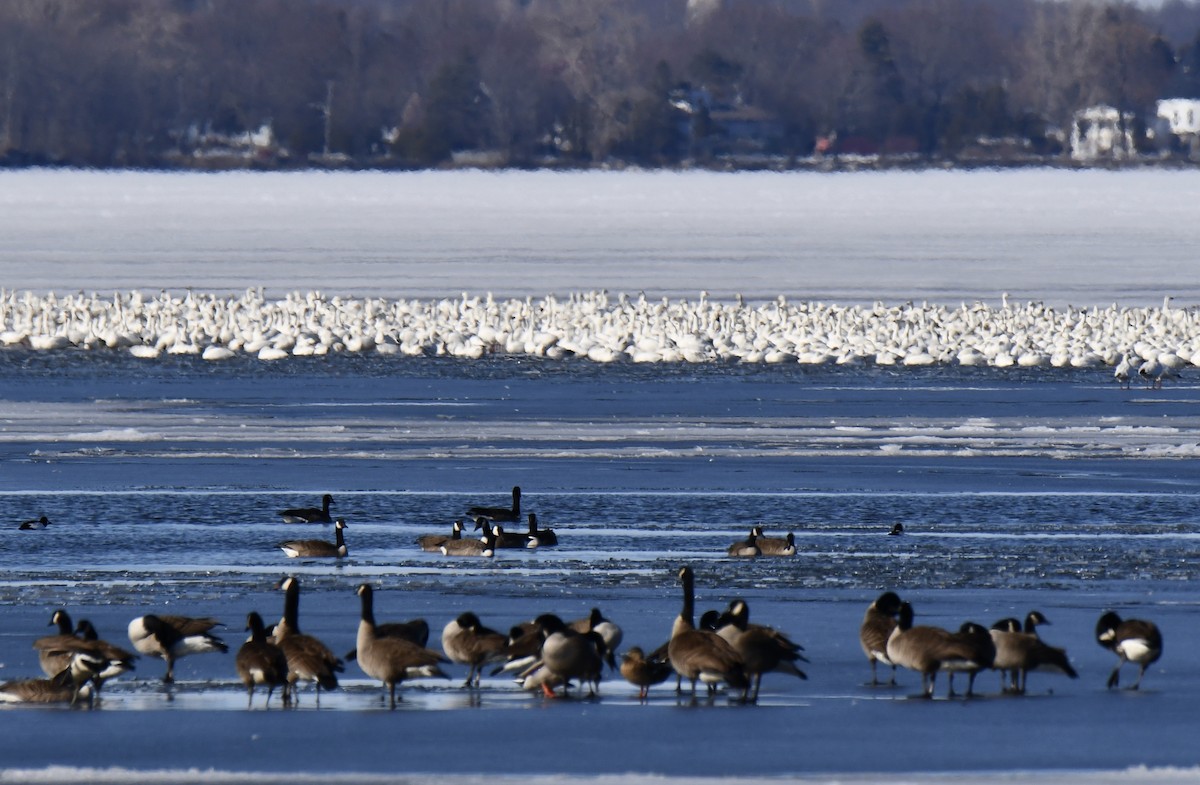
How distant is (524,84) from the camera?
14588 cm

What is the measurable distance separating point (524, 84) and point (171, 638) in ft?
453

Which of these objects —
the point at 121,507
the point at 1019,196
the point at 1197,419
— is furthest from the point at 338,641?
the point at 1019,196

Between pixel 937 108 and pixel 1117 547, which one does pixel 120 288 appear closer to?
pixel 1117 547

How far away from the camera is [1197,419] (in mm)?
19484

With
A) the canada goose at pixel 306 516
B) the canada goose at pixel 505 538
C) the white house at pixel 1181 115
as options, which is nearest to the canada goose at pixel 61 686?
the canada goose at pixel 505 538

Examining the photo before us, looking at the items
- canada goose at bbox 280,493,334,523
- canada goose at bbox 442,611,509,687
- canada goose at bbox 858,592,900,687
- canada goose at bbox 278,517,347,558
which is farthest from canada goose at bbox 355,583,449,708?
canada goose at bbox 280,493,334,523

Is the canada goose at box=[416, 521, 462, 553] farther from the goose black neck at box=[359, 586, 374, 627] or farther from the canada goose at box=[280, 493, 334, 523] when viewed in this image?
the goose black neck at box=[359, 586, 374, 627]

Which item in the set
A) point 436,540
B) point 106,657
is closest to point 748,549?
point 436,540

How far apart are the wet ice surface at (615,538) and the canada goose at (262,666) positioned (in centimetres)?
12

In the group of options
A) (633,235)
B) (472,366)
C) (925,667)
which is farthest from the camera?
(633,235)

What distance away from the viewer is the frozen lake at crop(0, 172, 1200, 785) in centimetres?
825

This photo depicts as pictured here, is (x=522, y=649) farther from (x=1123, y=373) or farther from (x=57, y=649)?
(x=1123, y=373)

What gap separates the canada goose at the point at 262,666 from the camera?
8828mm

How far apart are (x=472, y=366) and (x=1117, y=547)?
12.4 meters
